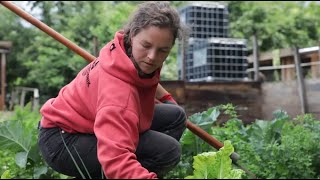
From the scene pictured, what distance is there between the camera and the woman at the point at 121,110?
153 cm

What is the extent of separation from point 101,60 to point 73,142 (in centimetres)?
39

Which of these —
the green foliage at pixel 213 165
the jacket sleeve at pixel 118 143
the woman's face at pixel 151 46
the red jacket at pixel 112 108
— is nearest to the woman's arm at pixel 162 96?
the red jacket at pixel 112 108

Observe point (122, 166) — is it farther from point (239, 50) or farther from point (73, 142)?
point (239, 50)

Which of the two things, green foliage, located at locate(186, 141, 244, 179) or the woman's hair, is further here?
the woman's hair

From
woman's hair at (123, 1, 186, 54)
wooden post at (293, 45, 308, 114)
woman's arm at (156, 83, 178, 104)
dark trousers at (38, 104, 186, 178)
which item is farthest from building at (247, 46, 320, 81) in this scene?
woman's hair at (123, 1, 186, 54)

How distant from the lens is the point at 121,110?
1.62 metres

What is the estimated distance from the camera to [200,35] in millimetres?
8188

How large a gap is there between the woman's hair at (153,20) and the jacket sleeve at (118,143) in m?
0.36

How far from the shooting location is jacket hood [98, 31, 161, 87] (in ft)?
5.85

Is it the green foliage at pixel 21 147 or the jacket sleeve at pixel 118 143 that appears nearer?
the jacket sleeve at pixel 118 143

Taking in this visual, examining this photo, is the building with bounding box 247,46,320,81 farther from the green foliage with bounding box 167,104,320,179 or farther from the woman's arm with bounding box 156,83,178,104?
the woman's arm with bounding box 156,83,178,104

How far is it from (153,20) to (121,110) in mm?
375

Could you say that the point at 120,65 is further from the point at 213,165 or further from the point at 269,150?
the point at 269,150

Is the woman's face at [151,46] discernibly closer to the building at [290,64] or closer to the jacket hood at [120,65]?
the jacket hood at [120,65]
